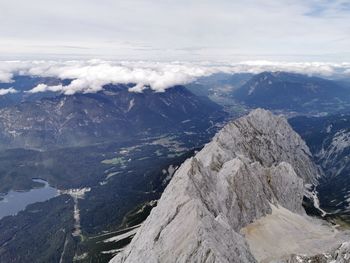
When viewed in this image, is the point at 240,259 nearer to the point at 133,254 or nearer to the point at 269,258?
the point at 269,258

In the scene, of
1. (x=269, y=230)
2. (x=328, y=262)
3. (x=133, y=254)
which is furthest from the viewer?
(x=269, y=230)

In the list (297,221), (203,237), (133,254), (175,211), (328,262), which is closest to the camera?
(328,262)

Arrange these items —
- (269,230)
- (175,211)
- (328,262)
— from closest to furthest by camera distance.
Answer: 1. (328,262)
2. (175,211)
3. (269,230)

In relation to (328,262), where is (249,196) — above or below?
→ below

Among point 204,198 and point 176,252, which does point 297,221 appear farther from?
point 176,252

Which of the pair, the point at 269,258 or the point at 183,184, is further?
the point at 183,184

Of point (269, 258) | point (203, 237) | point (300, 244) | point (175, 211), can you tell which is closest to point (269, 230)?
point (300, 244)

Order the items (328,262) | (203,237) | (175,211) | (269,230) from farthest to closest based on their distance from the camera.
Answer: (269,230) → (175,211) → (203,237) → (328,262)

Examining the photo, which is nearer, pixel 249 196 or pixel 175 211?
pixel 175 211

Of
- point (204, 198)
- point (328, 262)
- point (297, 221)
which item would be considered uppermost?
point (328, 262)

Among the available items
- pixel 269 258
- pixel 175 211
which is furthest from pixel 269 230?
pixel 175 211
